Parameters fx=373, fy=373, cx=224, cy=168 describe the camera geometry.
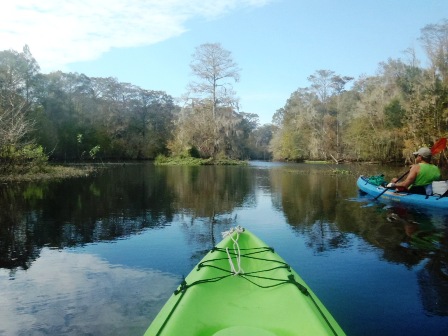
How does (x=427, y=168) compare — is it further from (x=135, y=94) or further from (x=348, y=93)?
(x=135, y=94)

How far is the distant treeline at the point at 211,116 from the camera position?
2670cm

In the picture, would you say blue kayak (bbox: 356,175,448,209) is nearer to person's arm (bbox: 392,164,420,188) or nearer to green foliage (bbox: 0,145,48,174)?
person's arm (bbox: 392,164,420,188)

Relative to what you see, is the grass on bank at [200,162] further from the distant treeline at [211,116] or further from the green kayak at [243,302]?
the green kayak at [243,302]

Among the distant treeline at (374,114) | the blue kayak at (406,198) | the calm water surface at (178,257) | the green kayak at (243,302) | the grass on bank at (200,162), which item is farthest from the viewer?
the grass on bank at (200,162)

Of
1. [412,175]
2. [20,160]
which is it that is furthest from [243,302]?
[20,160]

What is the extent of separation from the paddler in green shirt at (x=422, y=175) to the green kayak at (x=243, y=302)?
6.72 meters

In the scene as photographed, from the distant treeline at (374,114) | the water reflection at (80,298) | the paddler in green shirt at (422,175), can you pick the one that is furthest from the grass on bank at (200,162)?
the water reflection at (80,298)

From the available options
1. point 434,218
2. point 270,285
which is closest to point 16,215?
point 270,285

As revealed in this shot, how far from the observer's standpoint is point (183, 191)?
1357cm

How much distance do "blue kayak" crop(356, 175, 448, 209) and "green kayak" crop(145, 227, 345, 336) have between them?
6822mm

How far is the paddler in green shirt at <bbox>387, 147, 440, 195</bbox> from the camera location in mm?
8992

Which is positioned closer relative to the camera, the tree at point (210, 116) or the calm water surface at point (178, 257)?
the calm water surface at point (178, 257)

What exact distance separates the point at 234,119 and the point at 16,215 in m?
27.1

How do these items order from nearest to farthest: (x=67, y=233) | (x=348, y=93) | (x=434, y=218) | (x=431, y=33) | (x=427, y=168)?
(x=67, y=233) → (x=434, y=218) → (x=427, y=168) → (x=431, y=33) → (x=348, y=93)
